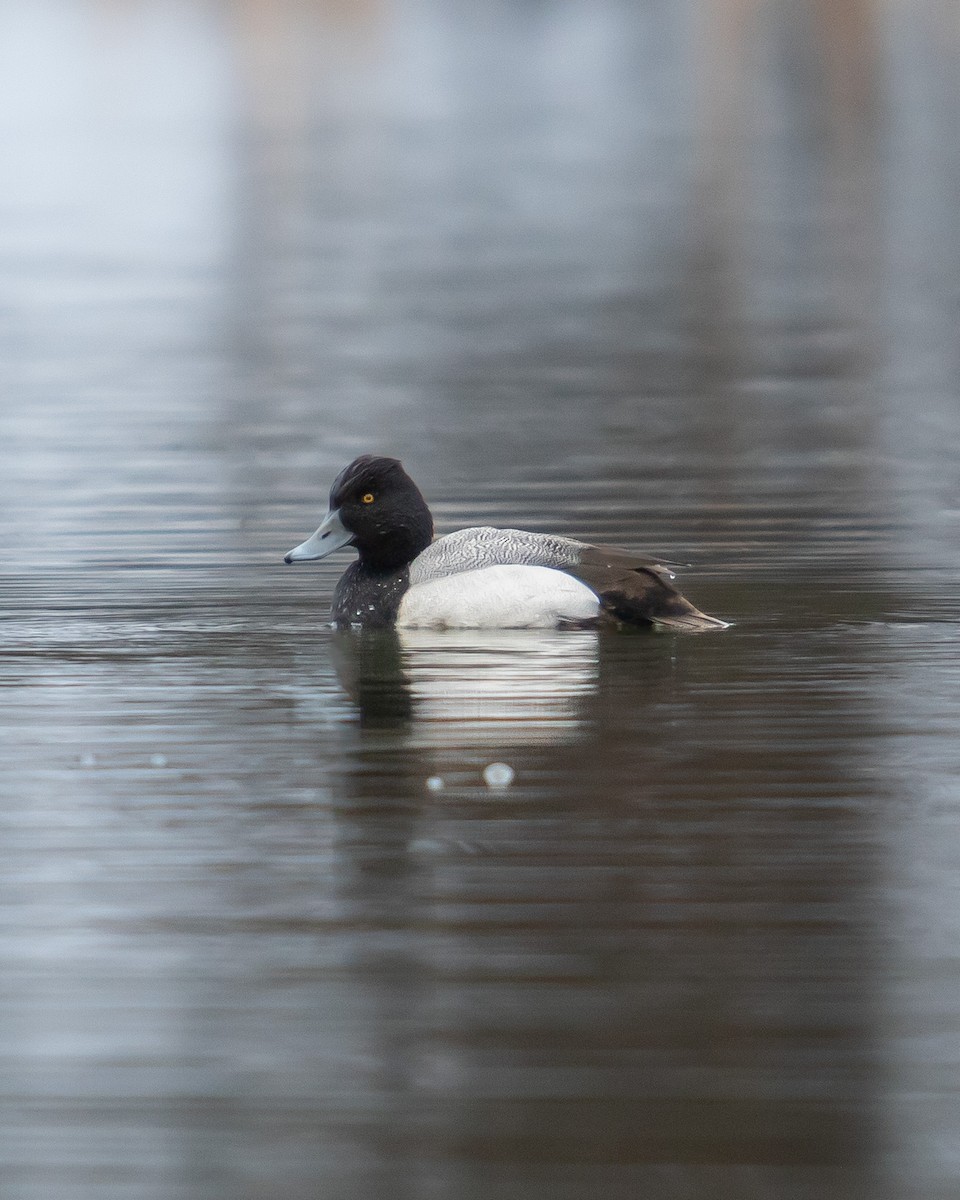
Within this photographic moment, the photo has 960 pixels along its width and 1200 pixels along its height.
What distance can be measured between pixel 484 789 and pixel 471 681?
1729mm

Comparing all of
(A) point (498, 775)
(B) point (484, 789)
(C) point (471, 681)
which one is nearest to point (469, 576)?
(C) point (471, 681)

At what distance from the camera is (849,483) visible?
48.5 feet

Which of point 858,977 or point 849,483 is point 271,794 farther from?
point 849,483

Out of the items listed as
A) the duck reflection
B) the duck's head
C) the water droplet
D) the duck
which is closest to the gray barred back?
the duck

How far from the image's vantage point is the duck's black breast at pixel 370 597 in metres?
10.2

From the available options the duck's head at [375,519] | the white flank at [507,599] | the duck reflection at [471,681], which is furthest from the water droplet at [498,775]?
the duck's head at [375,519]

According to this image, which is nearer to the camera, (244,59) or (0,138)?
(0,138)

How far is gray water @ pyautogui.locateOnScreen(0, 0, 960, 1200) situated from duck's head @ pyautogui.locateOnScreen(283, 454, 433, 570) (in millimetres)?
428

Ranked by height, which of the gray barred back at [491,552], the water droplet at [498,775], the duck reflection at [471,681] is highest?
the gray barred back at [491,552]

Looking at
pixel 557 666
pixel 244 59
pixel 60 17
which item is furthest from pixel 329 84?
pixel 557 666

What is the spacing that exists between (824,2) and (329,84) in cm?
3454

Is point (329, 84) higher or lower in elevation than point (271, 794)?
higher

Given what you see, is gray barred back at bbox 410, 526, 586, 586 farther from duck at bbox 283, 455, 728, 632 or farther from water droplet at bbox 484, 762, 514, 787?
water droplet at bbox 484, 762, 514, 787

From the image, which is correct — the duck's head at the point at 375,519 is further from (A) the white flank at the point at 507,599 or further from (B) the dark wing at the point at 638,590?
(B) the dark wing at the point at 638,590
